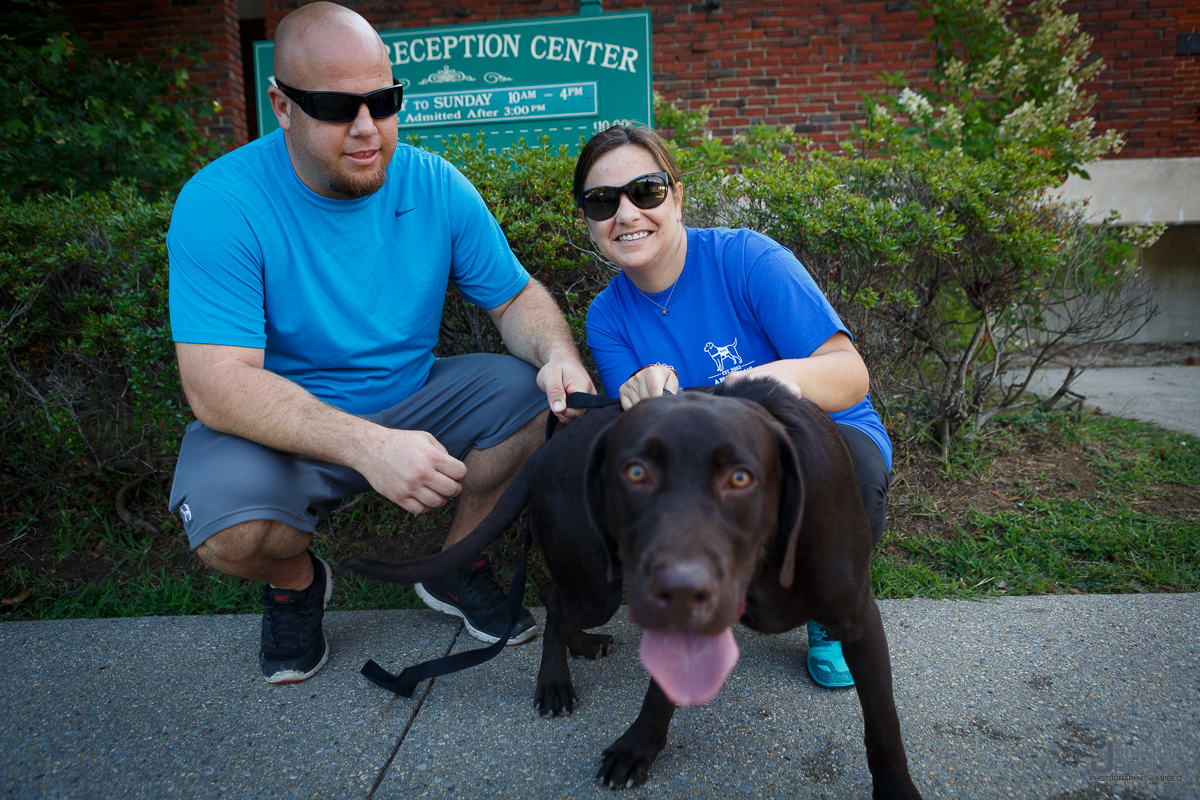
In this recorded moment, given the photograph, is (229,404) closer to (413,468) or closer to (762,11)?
(413,468)

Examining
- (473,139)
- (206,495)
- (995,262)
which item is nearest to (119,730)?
(206,495)

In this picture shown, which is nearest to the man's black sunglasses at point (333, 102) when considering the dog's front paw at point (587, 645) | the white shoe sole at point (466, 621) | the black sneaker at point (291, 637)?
the black sneaker at point (291, 637)

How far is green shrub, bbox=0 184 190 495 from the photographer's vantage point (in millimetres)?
3088

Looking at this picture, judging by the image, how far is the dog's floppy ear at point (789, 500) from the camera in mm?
1467

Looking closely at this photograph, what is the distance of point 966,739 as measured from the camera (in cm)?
185

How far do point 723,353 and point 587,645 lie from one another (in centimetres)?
112

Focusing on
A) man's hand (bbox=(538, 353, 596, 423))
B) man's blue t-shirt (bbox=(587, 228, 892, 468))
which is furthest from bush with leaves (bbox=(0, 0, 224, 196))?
man's blue t-shirt (bbox=(587, 228, 892, 468))

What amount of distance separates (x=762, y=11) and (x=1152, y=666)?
746cm

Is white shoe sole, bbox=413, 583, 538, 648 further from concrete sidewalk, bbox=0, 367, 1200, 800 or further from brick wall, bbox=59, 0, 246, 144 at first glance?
brick wall, bbox=59, 0, 246, 144

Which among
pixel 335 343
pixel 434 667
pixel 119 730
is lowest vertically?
pixel 119 730

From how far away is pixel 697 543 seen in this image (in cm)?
126

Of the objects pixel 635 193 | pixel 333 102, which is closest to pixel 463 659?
pixel 635 193

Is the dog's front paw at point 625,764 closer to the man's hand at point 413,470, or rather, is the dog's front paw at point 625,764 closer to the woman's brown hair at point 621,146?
the man's hand at point 413,470

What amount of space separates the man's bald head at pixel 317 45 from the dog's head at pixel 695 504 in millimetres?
1751
